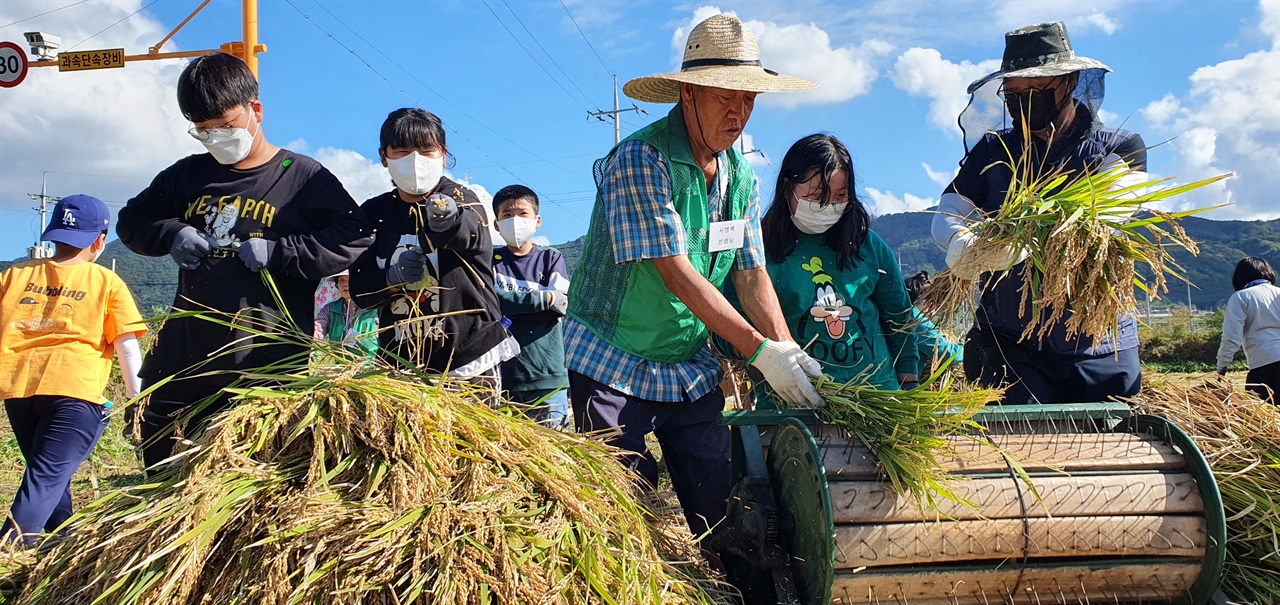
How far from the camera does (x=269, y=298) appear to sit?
3.08m

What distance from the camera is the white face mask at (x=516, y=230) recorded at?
4.82 meters

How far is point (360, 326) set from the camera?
3.76 meters

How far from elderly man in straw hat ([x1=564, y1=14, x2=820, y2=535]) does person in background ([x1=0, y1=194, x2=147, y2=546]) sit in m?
2.33

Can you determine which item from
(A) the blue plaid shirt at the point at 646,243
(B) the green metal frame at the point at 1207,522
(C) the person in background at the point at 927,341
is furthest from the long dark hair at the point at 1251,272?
(A) the blue plaid shirt at the point at 646,243

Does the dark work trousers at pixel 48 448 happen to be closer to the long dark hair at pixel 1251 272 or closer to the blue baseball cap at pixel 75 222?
→ the blue baseball cap at pixel 75 222

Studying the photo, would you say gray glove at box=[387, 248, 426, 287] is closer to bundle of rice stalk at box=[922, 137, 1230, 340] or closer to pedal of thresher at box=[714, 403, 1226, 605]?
pedal of thresher at box=[714, 403, 1226, 605]

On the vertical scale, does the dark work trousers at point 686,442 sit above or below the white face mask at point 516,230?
below

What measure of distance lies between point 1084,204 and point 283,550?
255 cm

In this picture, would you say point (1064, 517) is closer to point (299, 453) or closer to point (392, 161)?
point (299, 453)

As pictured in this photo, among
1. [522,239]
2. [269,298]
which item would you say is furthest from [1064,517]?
[522,239]

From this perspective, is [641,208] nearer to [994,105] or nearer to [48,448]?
[994,105]

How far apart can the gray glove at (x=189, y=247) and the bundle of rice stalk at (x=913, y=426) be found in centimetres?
209

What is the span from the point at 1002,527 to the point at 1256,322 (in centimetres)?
650

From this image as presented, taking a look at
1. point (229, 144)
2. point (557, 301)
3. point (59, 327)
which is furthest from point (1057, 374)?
point (59, 327)
